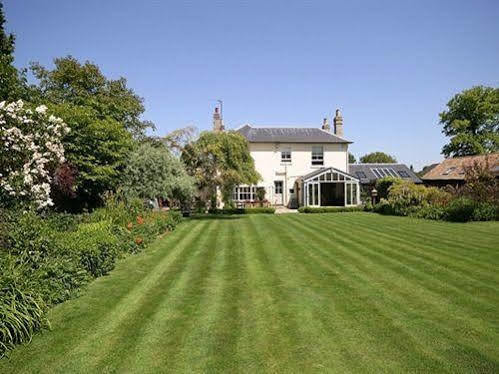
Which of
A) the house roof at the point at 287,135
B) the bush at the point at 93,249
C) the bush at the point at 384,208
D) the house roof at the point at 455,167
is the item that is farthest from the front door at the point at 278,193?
the bush at the point at 93,249

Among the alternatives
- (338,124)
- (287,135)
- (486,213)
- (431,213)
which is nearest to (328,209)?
(431,213)

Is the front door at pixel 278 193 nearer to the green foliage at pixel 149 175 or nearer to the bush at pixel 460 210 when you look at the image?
the green foliage at pixel 149 175

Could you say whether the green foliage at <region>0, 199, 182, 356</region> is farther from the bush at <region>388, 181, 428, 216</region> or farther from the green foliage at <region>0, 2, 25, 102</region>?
the bush at <region>388, 181, 428, 216</region>

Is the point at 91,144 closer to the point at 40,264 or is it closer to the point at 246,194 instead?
the point at 40,264

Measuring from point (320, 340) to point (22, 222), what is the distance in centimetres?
701

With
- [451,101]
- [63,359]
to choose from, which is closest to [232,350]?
[63,359]

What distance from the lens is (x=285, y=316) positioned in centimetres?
597

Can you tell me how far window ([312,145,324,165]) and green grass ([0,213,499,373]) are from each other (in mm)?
25828

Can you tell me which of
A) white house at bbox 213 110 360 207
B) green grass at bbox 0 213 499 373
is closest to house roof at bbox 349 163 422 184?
white house at bbox 213 110 360 207

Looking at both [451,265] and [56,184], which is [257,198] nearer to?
[56,184]

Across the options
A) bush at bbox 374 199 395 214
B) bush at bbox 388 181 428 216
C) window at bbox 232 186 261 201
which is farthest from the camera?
A: window at bbox 232 186 261 201

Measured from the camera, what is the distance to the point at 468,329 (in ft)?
17.4

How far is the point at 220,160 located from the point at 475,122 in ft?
119

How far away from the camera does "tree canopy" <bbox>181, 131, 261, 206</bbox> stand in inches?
907
